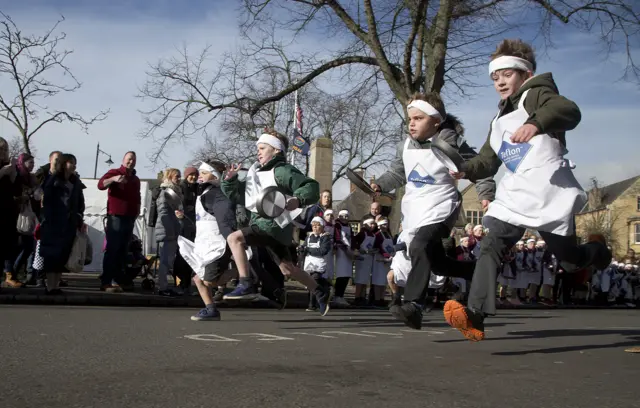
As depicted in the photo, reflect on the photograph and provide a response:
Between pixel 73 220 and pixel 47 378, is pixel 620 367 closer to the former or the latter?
pixel 47 378

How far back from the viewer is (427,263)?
640cm

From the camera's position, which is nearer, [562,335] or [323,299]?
[562,335]

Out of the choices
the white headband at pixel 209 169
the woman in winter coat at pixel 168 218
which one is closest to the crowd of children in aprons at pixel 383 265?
the woman in winter coat at pixel 168 218

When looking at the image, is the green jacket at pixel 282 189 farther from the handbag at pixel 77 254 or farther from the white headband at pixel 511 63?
the handbag at pixel 77 254

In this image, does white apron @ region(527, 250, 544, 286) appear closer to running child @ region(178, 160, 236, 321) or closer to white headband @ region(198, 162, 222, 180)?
running child @ region(178, 160, 236, 321)

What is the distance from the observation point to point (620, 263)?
24.7m

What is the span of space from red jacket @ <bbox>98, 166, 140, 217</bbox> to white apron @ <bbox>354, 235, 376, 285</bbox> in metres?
4.14

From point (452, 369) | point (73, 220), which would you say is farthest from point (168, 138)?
point (452, 369)

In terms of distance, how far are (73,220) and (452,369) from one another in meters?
7.81

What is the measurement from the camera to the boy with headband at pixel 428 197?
6.41 m

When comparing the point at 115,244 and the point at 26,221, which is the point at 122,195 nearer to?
the point at 115,244

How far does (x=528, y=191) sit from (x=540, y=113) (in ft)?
1.77

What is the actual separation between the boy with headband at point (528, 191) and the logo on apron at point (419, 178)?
3.24ft

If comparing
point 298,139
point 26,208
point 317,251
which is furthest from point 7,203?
point 298,139
